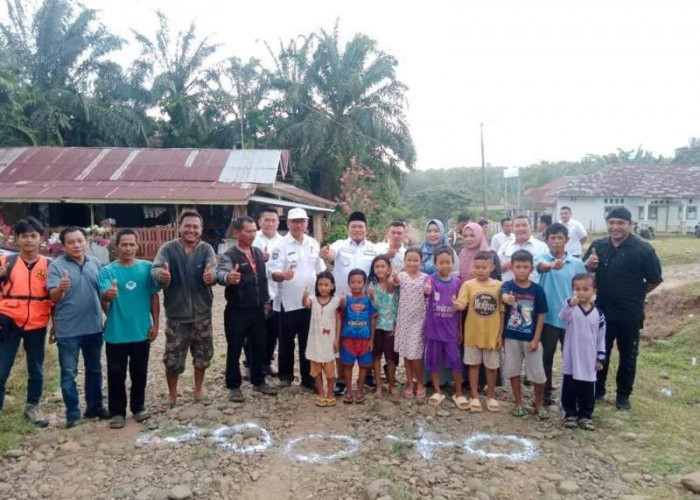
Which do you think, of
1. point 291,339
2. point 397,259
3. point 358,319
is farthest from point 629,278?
point 291,339

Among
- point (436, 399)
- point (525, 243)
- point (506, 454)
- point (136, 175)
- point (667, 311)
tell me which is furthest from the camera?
point (136, 175)

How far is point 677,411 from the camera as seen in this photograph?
14.6 ft

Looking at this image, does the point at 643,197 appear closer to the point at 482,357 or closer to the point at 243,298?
the point at 482,357

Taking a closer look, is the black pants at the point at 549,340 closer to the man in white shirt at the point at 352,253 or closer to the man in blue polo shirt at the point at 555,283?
the man in blue polo shirt at the point at 555,283

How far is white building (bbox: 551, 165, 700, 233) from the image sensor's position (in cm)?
2681

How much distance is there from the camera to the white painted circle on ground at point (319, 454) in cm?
348

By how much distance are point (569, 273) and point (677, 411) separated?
161cm

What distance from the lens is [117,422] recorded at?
391 centimetres

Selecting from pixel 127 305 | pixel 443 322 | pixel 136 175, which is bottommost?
pixel 443 322

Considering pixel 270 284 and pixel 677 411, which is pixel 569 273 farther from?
pixel 270 284

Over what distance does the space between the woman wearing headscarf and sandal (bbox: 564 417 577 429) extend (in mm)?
1257

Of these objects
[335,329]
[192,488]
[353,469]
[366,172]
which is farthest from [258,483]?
[366,172]

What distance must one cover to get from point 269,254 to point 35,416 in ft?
7.56

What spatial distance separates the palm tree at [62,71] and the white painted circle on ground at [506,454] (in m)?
24.6
